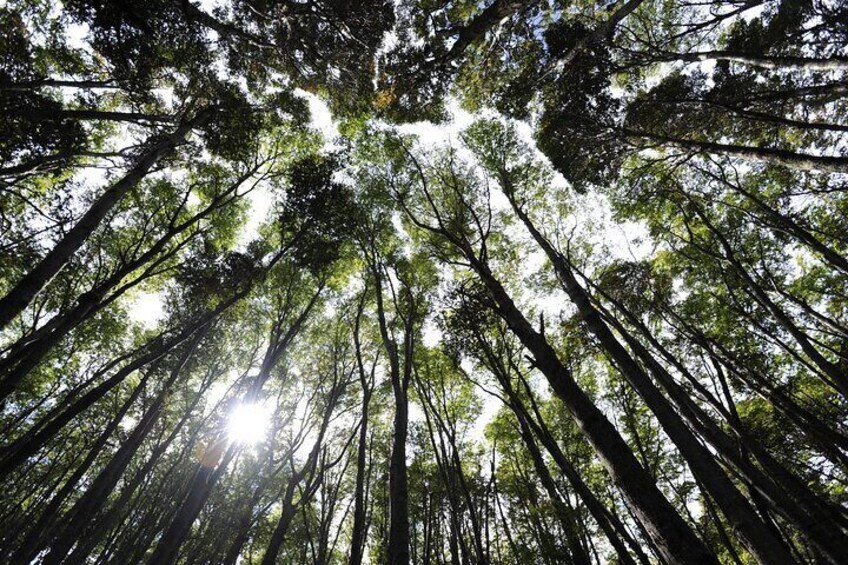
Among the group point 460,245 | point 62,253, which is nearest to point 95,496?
point 62,253

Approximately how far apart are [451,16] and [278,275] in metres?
10.5

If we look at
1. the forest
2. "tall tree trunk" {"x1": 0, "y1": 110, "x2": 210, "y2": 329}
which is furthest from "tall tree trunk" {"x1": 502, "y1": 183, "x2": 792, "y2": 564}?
"tall tree trunk" {"x1": 0, "y1": 110, "x2": 210, "y2": 329}

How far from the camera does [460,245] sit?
27.9 ft

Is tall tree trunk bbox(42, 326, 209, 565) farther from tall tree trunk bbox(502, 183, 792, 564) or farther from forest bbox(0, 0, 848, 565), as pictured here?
tall tree trunk bbox(502, 183, 792, 564)

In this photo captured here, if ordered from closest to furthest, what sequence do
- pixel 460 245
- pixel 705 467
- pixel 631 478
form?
1. pixel 631 478
2. pixel 705 467
3. pixel 460 245

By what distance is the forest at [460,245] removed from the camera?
6660 millimetres

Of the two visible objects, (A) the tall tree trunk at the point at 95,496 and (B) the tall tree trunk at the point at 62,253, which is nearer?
(B) the tall tree trunk at the point at 62,253

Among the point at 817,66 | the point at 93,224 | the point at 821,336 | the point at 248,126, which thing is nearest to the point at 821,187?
the point at 817,66

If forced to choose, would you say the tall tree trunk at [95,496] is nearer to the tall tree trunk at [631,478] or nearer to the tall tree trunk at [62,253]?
the tall tree trunk at [62,253]

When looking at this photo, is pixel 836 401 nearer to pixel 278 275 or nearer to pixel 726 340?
pixel 726 340

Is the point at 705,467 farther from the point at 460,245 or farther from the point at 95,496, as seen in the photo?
the point at 95,496

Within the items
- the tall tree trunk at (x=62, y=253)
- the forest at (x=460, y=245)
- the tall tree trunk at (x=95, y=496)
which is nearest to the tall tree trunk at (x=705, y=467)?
the forest at (x=460, y=245)

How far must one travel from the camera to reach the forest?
666cm

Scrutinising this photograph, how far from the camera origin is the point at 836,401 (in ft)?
39.5
